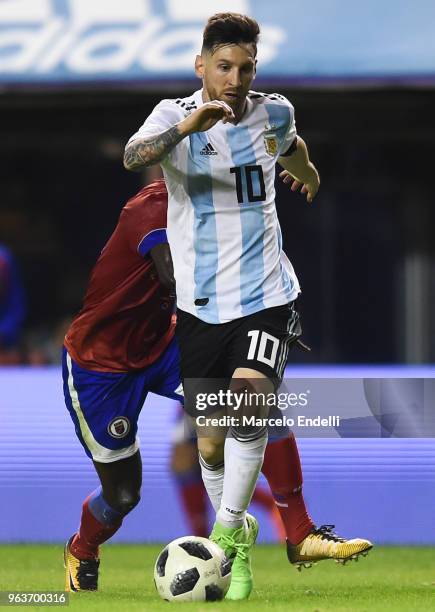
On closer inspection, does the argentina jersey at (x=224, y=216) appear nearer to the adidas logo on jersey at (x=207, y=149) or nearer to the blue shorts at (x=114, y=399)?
the adidas logo on jersey at (x=207, y=149)

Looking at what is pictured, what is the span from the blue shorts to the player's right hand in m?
1.45

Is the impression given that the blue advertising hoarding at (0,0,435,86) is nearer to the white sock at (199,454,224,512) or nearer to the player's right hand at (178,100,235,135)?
the white sock at (199,454,224,512)

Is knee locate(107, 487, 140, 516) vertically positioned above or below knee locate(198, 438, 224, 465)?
below

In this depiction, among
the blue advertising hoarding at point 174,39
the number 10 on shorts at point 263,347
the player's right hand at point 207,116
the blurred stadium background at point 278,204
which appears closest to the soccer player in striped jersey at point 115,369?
the number 10 on shorts at point 263,347

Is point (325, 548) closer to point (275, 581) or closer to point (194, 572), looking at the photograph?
point (194, 572)

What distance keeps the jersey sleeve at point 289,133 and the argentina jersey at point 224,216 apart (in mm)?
209

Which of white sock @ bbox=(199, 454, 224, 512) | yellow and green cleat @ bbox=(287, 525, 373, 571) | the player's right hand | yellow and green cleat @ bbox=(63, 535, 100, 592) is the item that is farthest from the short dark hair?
yellow and green cleat @ bbox=(63, 535, 100, 592)

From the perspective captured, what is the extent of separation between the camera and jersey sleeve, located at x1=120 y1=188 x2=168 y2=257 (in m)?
6.44

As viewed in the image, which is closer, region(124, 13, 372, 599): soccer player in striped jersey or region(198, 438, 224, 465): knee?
region(124, 13, 372, 599): soccer player in striped jersey

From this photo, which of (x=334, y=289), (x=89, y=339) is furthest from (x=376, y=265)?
(x=89, y=339)

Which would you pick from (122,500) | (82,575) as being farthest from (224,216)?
(82,575)

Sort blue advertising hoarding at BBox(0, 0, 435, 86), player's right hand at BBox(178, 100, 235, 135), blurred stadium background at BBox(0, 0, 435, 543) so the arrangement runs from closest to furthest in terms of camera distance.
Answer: player's right hand at BBox(178, 100, 235, 135)
blurred stadium background at BBox(0, 0, 435, 543)
blue advertising hoarding at BBox(0, 0, 435, 86)

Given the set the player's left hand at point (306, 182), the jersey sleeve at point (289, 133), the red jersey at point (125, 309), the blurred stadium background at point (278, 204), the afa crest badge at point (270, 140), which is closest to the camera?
the afa crest badge at point (270, 140)

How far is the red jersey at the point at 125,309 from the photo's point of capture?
21.8ft
